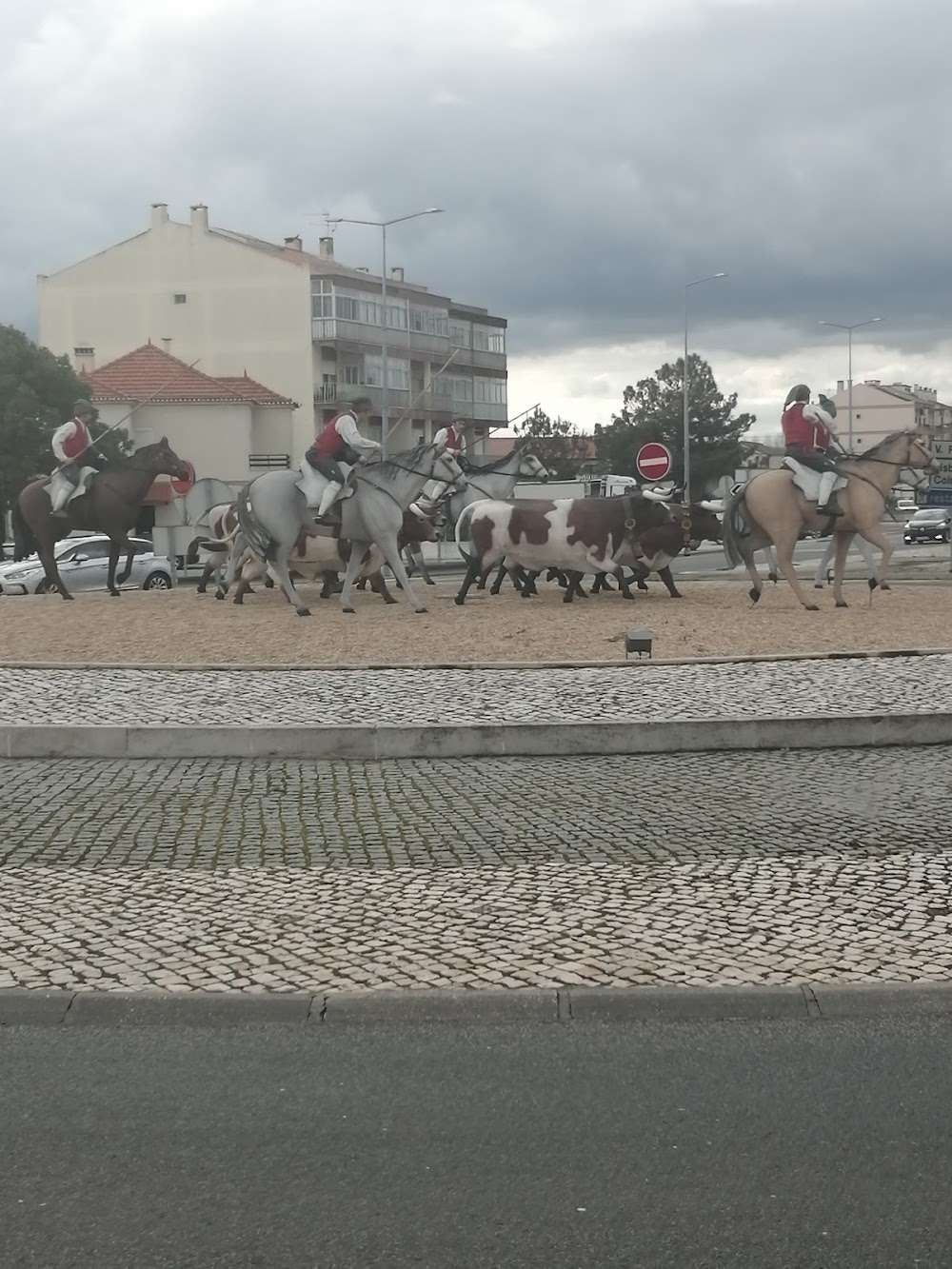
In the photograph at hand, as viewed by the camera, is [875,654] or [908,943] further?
[875,654]

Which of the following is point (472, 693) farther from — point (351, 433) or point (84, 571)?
point (84, 571)

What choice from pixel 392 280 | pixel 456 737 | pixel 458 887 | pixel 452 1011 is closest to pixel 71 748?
pixel 456 737

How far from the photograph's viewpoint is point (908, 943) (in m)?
6.55

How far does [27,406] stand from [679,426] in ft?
177

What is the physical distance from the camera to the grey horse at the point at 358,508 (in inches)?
824

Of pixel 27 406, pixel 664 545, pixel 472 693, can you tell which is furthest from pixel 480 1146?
pixel 27 406

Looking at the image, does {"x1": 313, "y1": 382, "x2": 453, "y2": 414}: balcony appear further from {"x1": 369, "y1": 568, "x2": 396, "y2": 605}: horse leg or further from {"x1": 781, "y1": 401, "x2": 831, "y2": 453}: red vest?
{"x1": 781, "y1": 401, "x2": 831, "y2": 453}: red vest

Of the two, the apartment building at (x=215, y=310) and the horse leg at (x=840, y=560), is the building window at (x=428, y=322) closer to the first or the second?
the apartment building at (x=215, y=310)

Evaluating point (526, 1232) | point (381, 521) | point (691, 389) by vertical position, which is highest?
point (691, 389)

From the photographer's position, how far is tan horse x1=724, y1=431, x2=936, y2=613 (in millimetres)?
21703

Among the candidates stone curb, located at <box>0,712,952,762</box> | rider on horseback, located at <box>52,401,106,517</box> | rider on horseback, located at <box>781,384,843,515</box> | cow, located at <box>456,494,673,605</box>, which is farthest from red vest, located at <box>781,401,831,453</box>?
stone curb, located at <box>0,712,952,762</box>

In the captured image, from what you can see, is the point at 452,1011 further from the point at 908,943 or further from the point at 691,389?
the point at 691,389

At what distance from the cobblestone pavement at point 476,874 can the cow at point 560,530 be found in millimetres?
10786

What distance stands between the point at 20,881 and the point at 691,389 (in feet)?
345
